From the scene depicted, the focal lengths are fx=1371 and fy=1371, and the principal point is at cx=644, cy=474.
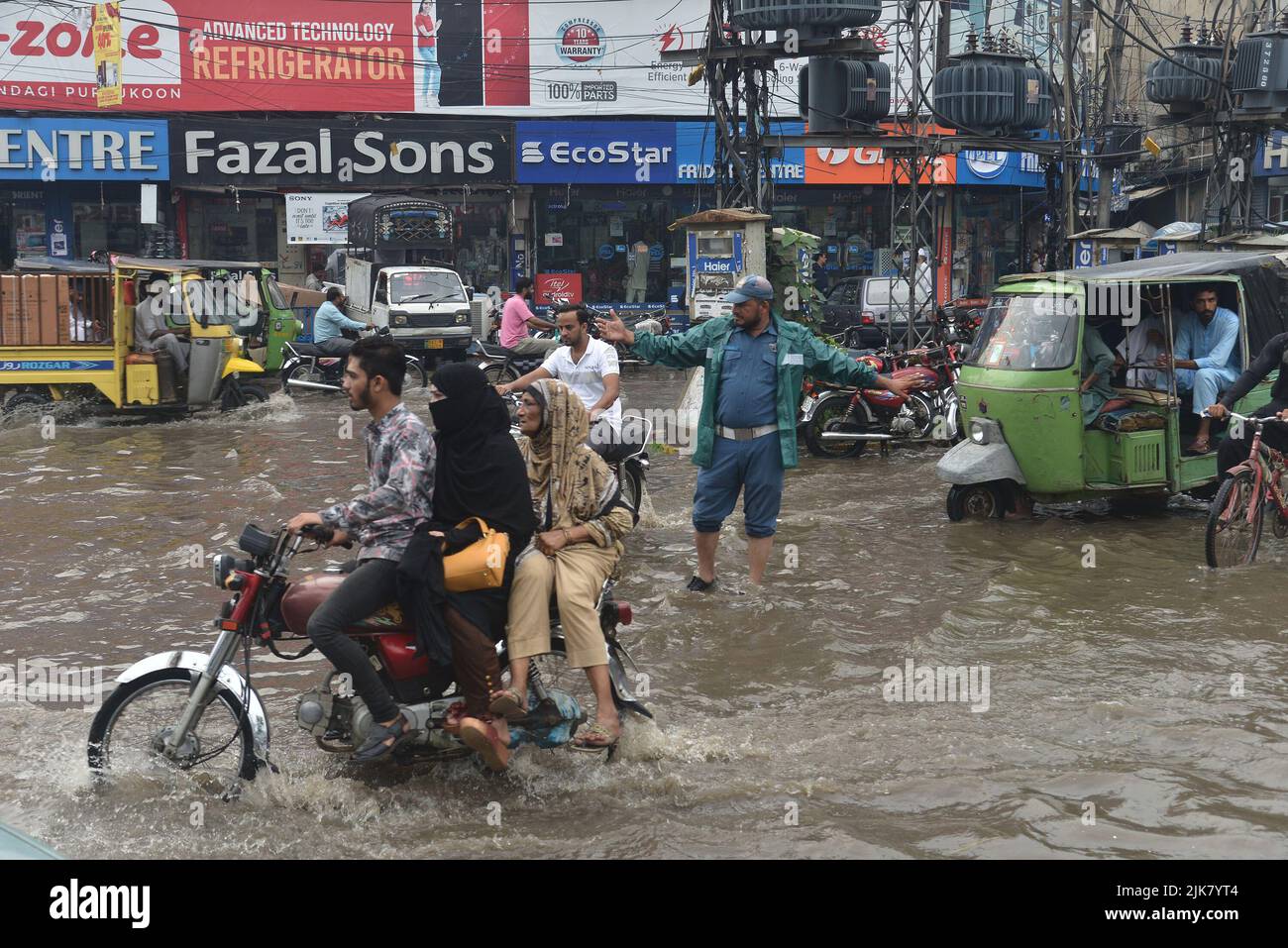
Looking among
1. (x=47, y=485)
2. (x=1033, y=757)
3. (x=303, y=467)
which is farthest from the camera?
(x=303, y=467)

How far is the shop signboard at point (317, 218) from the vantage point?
105 ft

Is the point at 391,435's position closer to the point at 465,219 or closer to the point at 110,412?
the point at 110,412

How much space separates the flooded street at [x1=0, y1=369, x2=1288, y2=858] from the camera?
195 inches

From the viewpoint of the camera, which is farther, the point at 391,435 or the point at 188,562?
the point at 188,562

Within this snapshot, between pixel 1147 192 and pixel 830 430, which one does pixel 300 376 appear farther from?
pixel 1147 192

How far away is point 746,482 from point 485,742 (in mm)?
3356

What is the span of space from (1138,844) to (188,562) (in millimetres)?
6735

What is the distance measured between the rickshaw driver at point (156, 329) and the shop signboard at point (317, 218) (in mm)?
15259

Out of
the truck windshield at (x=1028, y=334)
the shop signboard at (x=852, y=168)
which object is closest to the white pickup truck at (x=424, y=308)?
the shop signboard at (x=852, y=168)

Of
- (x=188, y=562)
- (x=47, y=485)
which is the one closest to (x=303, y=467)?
(x=47, y=485)

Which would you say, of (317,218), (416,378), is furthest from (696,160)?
(416,378)

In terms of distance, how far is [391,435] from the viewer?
5.09 m

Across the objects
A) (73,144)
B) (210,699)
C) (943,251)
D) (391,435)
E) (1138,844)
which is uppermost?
(73,144)

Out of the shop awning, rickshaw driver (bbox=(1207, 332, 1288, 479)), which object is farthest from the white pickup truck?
the shop awning
